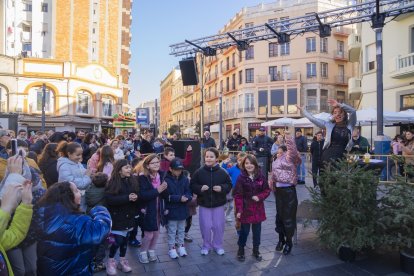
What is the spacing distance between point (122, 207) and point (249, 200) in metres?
1.85

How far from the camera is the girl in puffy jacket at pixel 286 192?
195 inches

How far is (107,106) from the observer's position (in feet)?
105

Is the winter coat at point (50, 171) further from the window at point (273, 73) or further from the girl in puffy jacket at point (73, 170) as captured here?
the window at point (273, 73)

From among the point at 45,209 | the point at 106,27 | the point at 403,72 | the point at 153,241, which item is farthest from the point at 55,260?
the point at 106,27

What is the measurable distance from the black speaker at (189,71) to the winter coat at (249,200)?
9216 millimetres

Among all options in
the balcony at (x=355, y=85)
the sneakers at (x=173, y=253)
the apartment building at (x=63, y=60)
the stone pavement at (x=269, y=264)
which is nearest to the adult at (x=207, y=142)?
the stone pavement at (x=269, y=264)

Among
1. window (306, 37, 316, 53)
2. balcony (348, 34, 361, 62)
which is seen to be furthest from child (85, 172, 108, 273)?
window (306, 37, 316, 53)

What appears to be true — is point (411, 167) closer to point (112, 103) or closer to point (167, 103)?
point (112, 103)

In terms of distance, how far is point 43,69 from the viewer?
27.5 m

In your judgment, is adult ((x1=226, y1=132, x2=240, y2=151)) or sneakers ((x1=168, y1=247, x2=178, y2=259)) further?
adult ((x1=226, y1=132, x2=240, y2=151))

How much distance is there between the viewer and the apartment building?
26622 mm

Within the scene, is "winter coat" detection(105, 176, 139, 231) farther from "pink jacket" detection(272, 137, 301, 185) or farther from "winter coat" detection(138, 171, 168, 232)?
"pink jacket" detection(272, 137, 301, 185)

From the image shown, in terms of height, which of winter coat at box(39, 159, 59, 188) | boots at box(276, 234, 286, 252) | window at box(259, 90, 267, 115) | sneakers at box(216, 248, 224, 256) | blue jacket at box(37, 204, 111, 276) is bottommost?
sneakers at box(216, 248, 224, 256)

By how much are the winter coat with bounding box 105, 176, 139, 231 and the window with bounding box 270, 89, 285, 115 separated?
35549 millimetres
